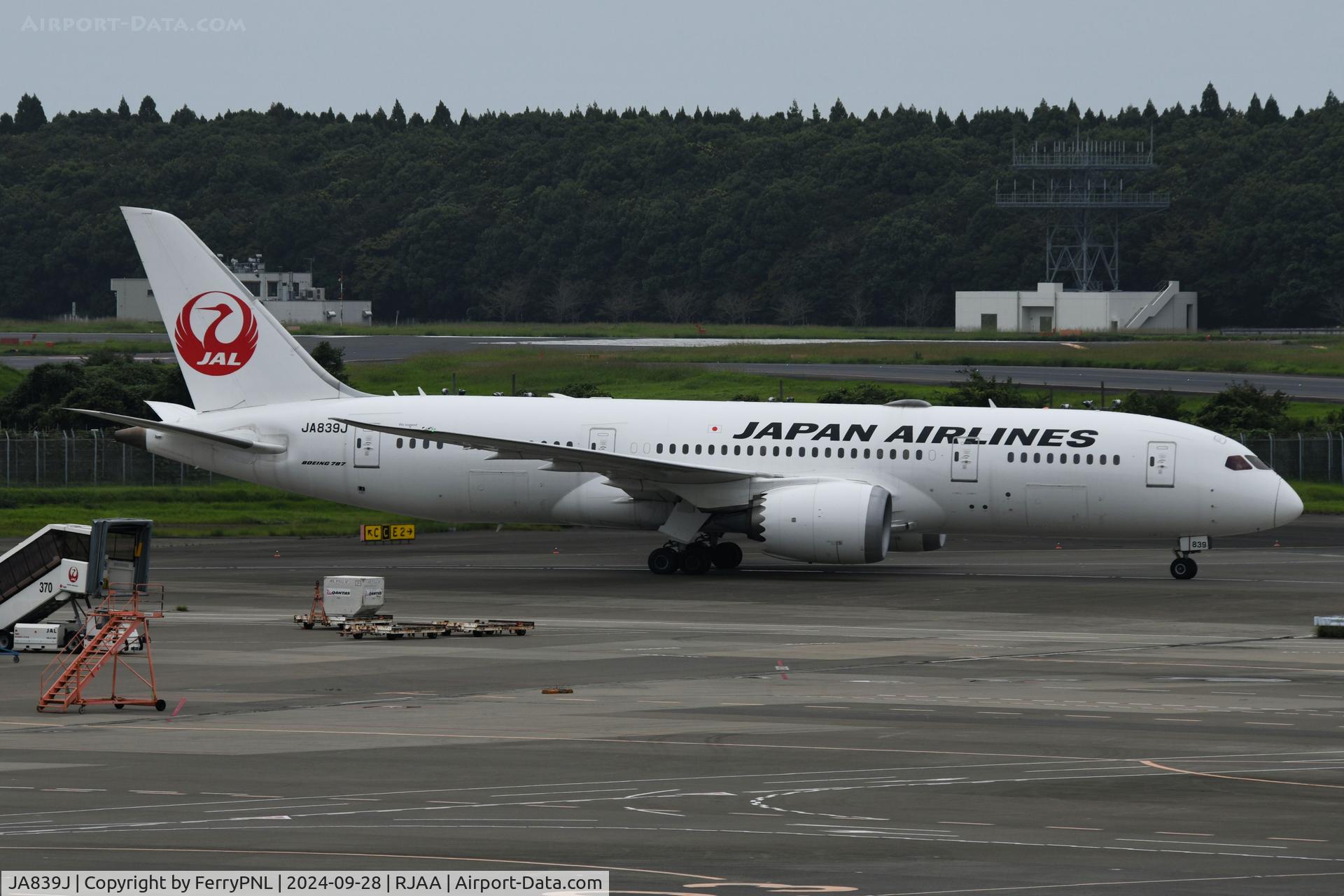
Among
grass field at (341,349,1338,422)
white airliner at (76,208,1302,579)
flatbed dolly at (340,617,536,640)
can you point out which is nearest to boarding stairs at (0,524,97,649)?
flatbed dolly at (340,617,536,640)

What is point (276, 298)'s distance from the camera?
163000 millimetres

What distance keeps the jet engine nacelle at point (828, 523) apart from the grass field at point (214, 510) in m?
18.2

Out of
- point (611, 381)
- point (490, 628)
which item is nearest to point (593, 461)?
point (490, 628)

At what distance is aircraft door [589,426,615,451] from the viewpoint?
1795 inches

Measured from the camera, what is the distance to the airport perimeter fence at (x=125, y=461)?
6384 centimetres

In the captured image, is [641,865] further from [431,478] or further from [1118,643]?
[431,478]

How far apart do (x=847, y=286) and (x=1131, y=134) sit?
3637 centimetres

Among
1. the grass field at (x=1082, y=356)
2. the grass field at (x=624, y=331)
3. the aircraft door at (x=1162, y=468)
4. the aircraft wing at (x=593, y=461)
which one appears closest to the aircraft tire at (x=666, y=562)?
the aircraft wing at (x=593, y=461)

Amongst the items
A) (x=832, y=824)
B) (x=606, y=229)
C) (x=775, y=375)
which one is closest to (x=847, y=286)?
(x=606, y=229)

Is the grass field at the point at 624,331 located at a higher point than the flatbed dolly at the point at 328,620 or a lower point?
higher

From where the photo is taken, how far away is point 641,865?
14.7m

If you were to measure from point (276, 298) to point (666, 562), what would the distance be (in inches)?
4873

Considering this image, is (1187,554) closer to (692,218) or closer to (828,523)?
(828,523)

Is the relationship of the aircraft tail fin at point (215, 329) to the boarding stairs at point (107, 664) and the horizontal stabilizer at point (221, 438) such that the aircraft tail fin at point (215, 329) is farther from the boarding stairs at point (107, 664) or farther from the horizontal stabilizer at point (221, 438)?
the boarding stairs at point (107, 664)
